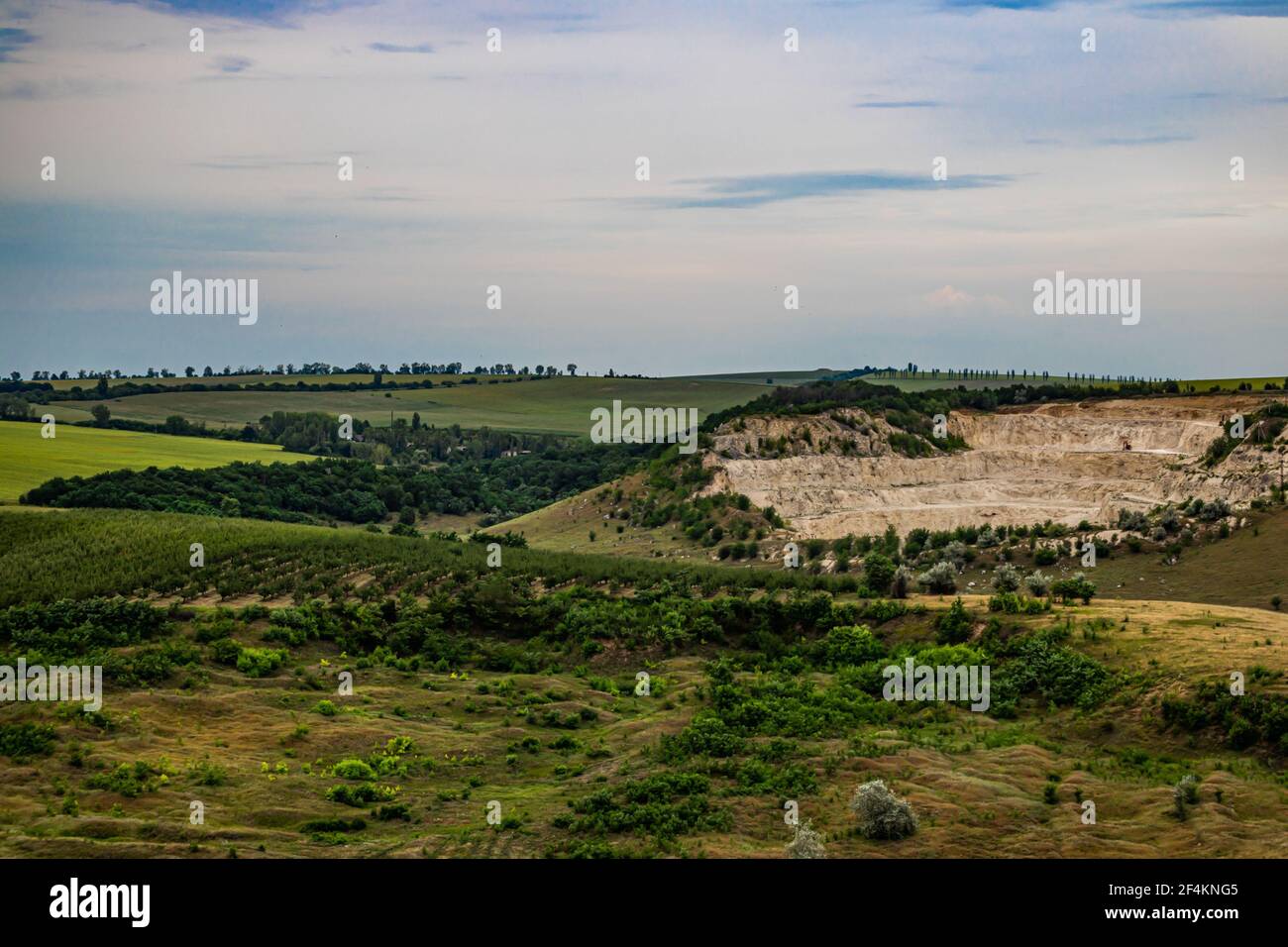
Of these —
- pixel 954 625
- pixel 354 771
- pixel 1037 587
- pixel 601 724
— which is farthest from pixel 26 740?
pixel 1037 587

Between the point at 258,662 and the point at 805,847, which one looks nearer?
the point at 805,847

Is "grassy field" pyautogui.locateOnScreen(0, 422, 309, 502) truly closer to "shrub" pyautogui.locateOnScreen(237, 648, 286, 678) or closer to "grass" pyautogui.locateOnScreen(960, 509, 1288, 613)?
Result: "shrub" pyautogui.locateOnScreen(237, 648, 286, 678)

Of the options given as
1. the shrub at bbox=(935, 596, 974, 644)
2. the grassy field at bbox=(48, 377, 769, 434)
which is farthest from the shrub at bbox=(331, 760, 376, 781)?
the grassy field at bbox=(48, 377, 769, 434)

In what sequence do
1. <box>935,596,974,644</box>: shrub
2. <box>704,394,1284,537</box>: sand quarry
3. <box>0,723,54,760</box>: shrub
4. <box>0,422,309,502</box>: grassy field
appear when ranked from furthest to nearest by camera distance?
<box>0,422,309,502</box>: grassy field < <box>704,394,1284,537</box>: sand quarry < <box>935,596,974,644</box>: shrub < <box>0,723,54,760</box>: shrub

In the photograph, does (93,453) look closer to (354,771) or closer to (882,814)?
(354,771)

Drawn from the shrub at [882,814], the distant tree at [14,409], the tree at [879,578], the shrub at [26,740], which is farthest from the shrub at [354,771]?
the distant tree at [14,409]

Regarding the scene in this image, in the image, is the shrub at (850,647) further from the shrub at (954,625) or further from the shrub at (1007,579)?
the shrub at (1007,579)

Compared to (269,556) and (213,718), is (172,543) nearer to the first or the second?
(269,556)
